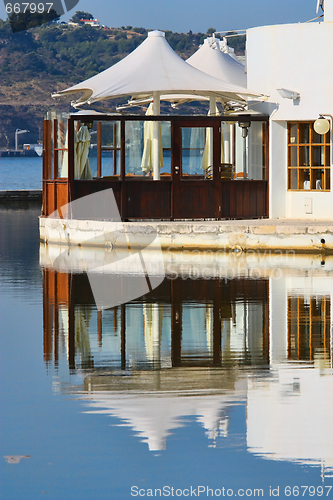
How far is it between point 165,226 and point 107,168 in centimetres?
387

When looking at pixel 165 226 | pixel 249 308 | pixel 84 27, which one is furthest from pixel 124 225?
pixel 84 27

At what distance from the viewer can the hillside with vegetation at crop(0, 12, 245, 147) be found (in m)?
134

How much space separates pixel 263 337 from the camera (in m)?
8.57

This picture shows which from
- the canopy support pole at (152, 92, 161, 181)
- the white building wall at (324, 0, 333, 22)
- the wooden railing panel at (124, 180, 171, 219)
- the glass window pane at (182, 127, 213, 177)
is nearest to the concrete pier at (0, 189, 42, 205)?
the glass window pane at (182, 127, 213, 177)

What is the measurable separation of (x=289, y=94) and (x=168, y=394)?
12580mm

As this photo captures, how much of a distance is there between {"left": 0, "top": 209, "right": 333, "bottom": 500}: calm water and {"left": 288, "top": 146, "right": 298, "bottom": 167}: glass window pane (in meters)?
7.37

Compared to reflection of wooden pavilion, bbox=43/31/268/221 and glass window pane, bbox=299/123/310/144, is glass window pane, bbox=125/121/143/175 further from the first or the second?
glass window pane, bbox=299/123/310/144

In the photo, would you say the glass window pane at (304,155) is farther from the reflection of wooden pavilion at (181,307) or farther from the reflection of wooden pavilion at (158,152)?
the reflection of wooden pavilion at (181,307)

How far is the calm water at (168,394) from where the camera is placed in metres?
4.89

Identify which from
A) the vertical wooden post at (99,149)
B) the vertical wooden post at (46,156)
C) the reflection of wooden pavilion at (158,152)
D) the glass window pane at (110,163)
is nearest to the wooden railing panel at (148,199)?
the reflection of wooden pavilion at (158,152)

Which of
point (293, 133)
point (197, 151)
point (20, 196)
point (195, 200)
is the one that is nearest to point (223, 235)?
point (195, 200)

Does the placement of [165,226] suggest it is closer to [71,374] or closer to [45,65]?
[71,374]

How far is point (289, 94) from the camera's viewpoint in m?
17.9

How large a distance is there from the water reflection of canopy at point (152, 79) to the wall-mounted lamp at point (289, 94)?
602mm
